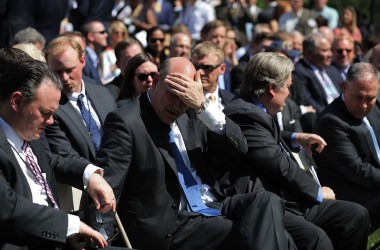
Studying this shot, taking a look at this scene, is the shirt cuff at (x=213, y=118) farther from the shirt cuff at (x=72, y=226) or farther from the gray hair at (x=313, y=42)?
the gray hair at (x=313, y=42)

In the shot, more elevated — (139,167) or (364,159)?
(139,167)

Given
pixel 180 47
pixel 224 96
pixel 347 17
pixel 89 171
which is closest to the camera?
pixel 89 171

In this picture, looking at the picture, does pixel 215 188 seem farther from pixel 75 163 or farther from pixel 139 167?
pixel 75 163

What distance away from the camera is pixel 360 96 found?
7402mm

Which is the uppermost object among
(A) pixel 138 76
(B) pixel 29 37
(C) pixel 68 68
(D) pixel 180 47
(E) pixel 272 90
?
(E) pixel 272 90

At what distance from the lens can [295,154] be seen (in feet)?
22.9

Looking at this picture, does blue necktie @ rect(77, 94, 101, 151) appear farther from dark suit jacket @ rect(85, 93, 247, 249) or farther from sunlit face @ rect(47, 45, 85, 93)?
dark suit jacket @ rect(85, 93, 247, 249)

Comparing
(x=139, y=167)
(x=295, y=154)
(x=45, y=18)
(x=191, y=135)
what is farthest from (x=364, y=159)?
(x=45, y=18)

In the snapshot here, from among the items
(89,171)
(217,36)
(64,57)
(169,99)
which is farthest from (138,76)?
(217,36)

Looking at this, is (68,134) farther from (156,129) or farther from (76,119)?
(156,129)

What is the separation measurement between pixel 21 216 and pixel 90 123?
2752mm

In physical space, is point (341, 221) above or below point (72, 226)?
below

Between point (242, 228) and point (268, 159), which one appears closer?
point (242, 228)

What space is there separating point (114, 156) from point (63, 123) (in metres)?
1.54
